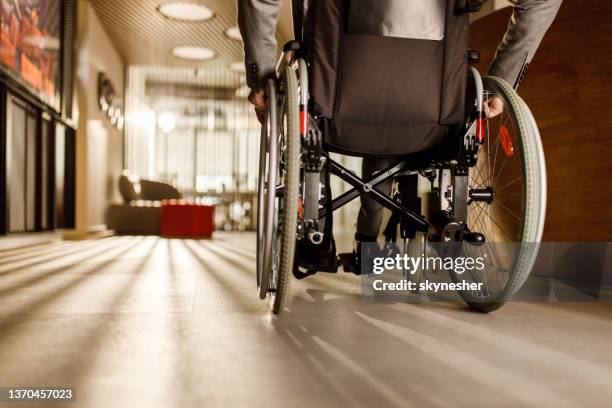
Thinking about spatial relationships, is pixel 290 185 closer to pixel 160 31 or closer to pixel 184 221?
pixel 184 221

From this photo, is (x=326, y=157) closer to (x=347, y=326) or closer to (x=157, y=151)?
(x=347, y=326)

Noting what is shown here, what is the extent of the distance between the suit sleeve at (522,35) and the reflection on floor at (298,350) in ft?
2.15

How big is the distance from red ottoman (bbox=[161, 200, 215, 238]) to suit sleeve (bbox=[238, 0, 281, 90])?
4.88m

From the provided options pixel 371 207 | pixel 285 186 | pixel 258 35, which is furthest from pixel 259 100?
pixel 371 207

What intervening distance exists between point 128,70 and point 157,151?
5.52 feet

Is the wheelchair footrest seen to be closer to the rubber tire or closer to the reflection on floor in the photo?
the reflection on floor

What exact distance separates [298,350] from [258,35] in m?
0.74

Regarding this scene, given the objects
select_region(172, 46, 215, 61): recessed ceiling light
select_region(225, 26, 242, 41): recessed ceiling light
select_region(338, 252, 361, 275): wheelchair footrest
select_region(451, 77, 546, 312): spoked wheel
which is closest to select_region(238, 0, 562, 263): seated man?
select_region(451, 77, 546, 312): spoked wheel

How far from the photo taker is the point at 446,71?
3.95 ft

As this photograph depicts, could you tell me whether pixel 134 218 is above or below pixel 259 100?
below

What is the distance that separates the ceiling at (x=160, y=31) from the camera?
18.7 ft

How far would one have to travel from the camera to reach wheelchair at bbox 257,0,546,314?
1.07 meters

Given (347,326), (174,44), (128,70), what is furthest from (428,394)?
(128,70)

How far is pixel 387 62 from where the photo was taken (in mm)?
1165
